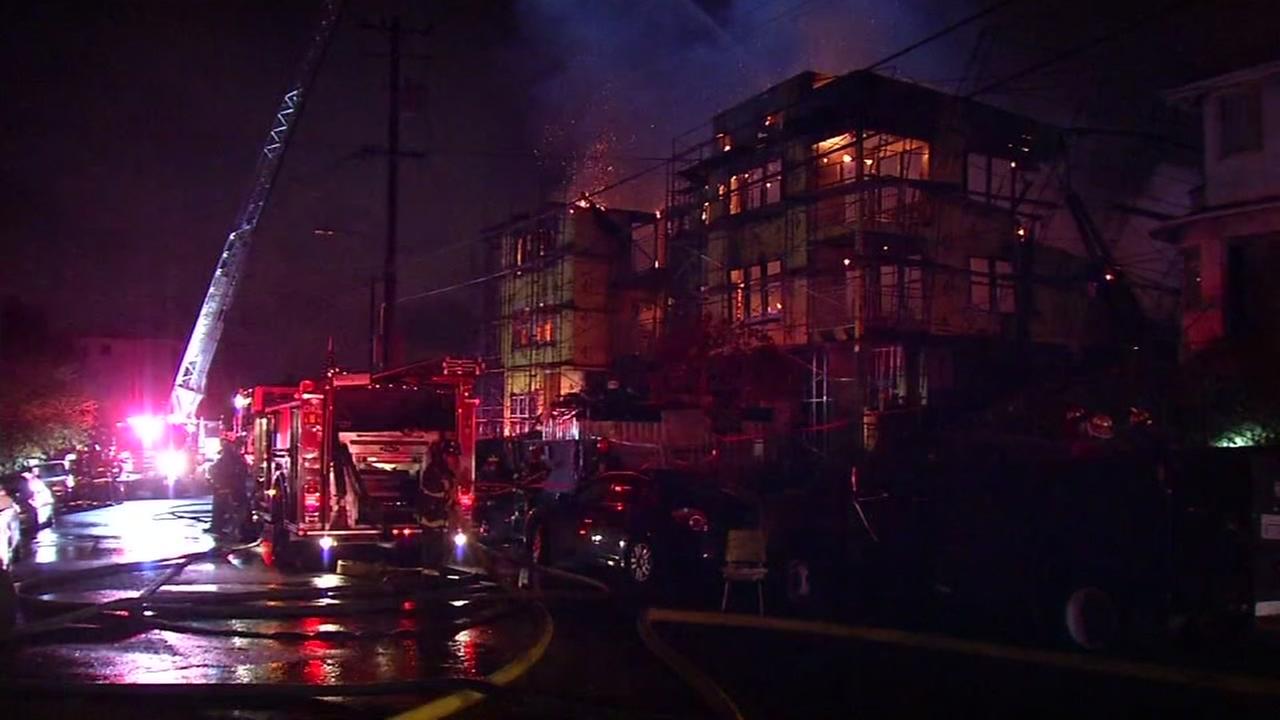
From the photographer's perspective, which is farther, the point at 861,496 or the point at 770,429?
the point at 770,429

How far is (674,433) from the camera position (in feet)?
103

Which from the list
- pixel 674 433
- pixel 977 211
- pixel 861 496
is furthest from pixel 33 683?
pixel 977 211

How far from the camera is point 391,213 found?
91.3 feet

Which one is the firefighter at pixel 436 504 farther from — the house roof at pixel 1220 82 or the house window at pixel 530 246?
the house window at pixel 530 246

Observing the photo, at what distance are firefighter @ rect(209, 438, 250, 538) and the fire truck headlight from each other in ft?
45.1

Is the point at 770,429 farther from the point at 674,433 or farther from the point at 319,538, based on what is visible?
the point at 319,538

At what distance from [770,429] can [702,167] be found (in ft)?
28.7

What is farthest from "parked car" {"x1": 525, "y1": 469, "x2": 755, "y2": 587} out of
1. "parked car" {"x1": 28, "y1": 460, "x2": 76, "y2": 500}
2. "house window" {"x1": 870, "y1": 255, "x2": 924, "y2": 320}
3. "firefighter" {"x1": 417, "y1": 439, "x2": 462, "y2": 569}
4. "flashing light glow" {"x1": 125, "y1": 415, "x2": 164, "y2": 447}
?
"flashing light glow" {"x1": 125, "y1": 415, "x2": 164, "y2": 447}

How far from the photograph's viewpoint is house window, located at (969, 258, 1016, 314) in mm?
32375

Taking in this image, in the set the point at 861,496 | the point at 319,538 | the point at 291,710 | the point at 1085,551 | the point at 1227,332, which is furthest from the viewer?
the point at 1227,332

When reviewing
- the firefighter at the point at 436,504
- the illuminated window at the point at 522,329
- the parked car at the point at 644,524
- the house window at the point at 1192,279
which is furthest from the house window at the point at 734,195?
the firefighter at the point at 436,504

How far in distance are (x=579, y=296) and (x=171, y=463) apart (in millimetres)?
15105

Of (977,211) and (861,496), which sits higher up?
(977,211)

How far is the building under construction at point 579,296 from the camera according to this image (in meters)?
43.9
